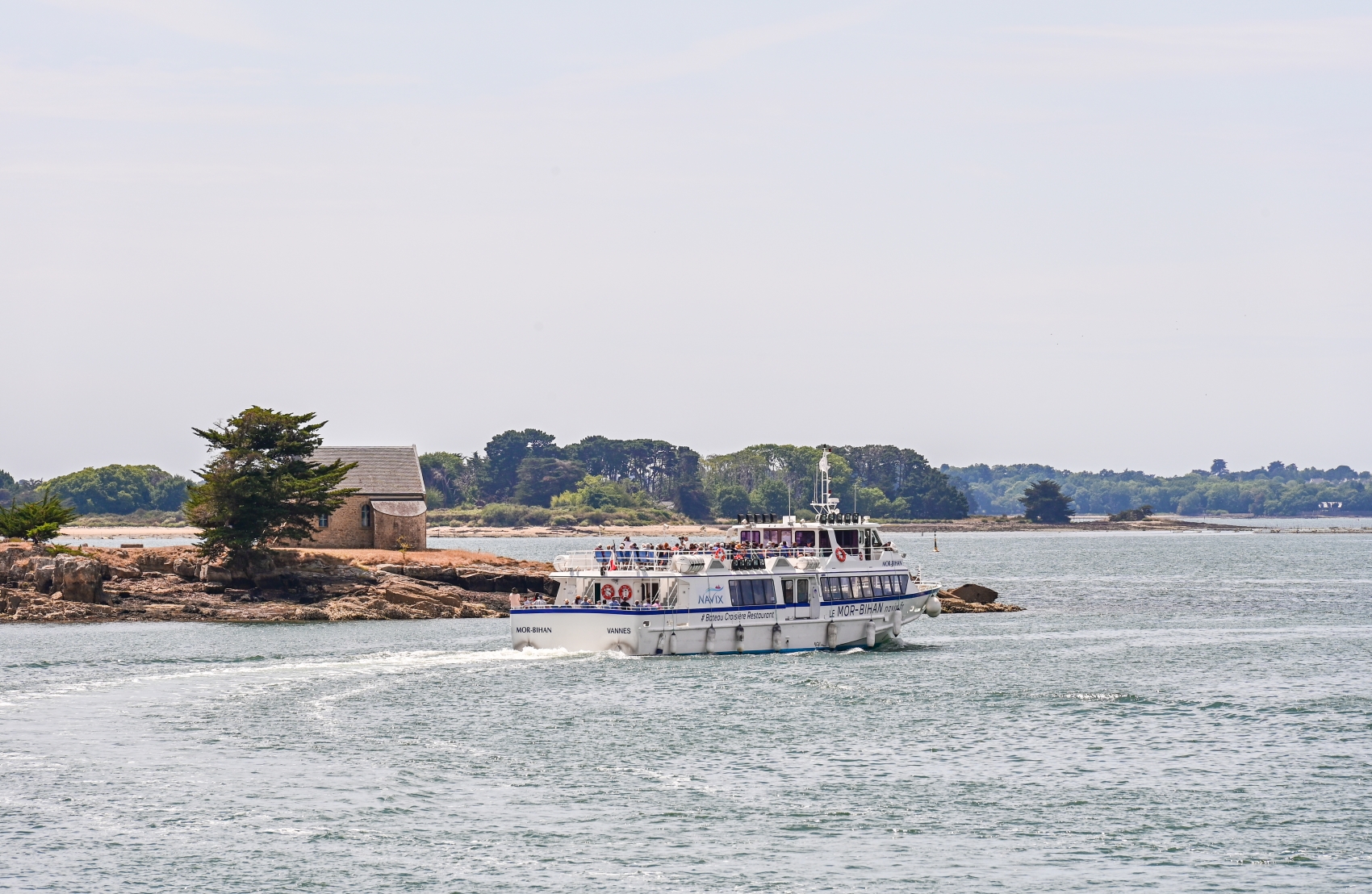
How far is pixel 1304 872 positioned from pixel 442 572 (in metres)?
61.0

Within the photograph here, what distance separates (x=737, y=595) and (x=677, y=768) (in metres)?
21.1

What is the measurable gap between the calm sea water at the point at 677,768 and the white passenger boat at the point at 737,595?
1313mm

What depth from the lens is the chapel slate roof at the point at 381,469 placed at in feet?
316

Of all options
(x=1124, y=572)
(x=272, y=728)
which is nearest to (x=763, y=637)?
(x=272, y=728)

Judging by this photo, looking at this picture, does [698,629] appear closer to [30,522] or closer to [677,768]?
[677,768]

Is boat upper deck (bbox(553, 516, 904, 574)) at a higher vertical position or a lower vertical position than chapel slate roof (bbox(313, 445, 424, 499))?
lower

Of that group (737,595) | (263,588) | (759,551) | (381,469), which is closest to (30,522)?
(263,588)

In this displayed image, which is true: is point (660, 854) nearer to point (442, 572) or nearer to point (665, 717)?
point (665, 717)

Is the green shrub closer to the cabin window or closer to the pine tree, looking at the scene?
the pine tree

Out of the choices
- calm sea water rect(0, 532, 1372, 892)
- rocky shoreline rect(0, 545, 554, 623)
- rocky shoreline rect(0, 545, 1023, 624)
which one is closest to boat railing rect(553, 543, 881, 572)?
calm sea water rect(0, 532, 1372, 892)

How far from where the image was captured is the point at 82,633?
67.1 m

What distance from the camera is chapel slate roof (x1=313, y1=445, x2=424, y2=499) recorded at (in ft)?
316

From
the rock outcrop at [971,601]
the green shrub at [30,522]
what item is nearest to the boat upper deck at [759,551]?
the rock outcrop at [971,601]

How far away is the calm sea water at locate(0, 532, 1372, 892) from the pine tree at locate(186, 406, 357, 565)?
16.9 m
